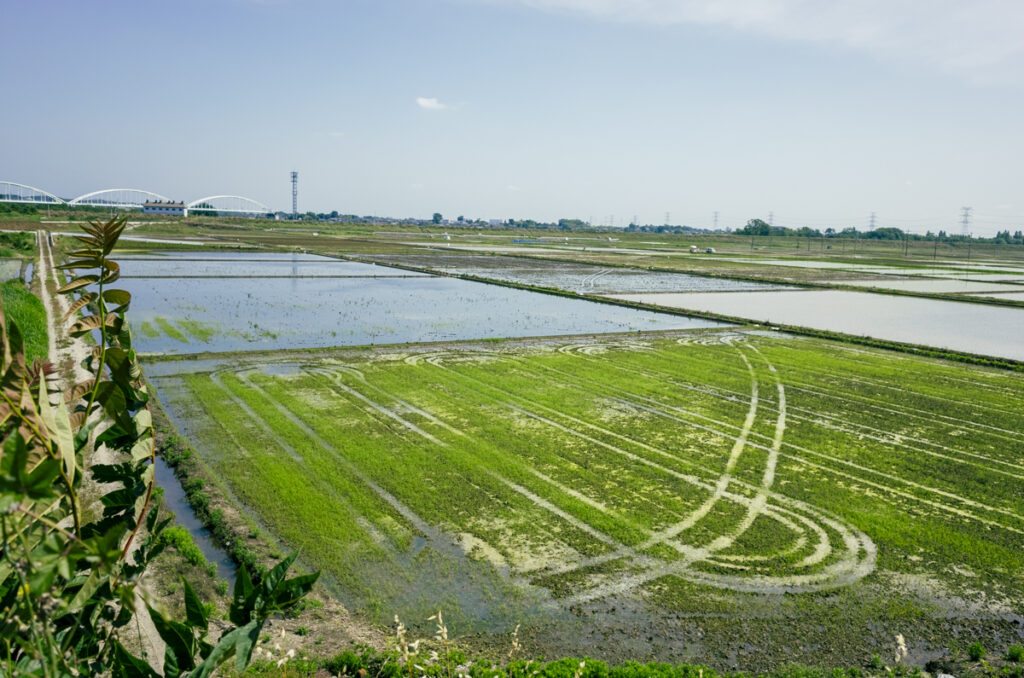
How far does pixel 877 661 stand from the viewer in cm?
899

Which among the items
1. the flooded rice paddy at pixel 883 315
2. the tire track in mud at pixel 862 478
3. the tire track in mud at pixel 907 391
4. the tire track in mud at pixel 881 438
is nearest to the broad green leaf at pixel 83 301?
the tire track in mud at pixel 862 478

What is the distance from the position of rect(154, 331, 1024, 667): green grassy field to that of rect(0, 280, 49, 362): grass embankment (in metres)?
4.21

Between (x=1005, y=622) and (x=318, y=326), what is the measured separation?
27.0m

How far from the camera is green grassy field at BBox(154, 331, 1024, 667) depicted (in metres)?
9.98

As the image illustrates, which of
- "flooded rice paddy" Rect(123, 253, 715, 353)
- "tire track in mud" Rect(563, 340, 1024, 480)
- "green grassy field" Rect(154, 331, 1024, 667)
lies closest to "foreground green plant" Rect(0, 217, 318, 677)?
"green grassy field" Rect(154, 331, 1024, 667)

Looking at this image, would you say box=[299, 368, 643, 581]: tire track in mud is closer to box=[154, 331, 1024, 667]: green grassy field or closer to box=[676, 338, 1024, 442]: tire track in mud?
box=[154, 331, 1024, 667]: green grassy field

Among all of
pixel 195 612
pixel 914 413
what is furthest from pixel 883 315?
pixel 195 612

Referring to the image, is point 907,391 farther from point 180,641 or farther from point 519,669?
point 180,641

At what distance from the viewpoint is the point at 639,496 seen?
1377 centimetres

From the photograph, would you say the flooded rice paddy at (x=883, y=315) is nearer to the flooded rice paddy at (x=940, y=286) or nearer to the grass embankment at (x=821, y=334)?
the grass embankment at (x=821, y=334)

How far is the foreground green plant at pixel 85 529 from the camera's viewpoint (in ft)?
5.57

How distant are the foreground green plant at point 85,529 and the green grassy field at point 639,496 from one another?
7.50 meters

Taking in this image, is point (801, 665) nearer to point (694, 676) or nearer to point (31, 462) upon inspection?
point (694, 676)

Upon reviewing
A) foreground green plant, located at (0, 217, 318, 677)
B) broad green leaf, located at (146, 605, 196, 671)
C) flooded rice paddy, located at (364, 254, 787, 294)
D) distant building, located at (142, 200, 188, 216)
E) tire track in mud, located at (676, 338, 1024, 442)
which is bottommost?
tire track in mud, located at (676, 338, 1024, 442)
